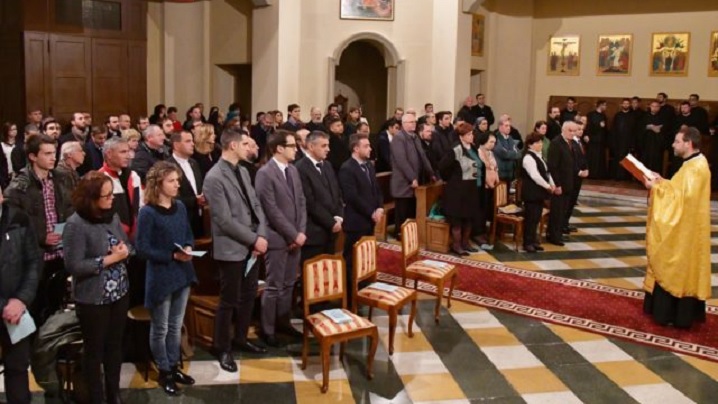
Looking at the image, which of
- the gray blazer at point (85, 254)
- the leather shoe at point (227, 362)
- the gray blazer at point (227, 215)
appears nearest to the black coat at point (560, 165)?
the gray blazer at point (227, 215)

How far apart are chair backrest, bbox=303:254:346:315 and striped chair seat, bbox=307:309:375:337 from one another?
0.13 m

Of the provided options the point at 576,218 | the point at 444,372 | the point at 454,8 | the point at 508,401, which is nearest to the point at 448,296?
the point at 444,372

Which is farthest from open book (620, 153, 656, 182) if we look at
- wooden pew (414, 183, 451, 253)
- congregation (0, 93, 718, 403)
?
wooden pew (414, 183, 451, 253)

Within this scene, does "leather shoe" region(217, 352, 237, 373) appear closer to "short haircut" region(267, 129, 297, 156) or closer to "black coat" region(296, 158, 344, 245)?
"black coat" region(296, 158, 344, 245)

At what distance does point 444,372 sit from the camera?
549 cm

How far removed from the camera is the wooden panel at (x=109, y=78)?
13.8m

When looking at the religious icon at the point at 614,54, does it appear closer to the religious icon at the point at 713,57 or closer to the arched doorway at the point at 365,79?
the religious icon at the point at 713,57

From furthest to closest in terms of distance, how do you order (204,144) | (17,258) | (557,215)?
(557,215) < (204,144) < (17,258)

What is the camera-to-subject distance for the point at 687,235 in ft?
21.2

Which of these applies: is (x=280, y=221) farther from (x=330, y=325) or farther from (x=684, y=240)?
(x=684, y=240)

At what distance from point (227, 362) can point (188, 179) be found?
60.5 inches

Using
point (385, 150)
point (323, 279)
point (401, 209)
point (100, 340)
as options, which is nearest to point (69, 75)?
point (385, 150)

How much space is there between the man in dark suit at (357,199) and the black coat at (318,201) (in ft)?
1.12

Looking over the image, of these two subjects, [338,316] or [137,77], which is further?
[137,77]
